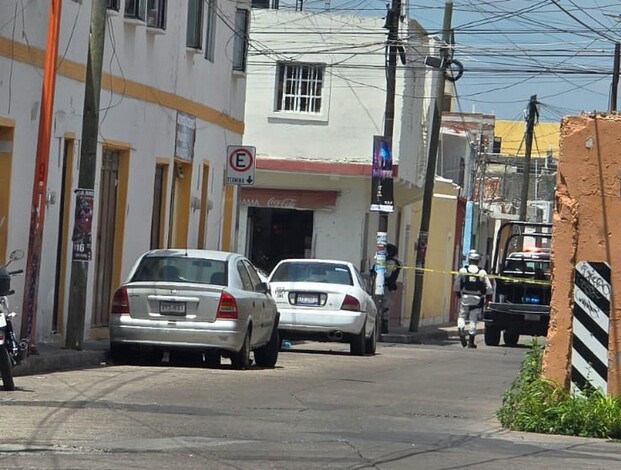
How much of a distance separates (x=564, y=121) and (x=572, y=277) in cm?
144

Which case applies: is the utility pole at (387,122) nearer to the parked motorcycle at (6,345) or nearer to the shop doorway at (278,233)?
the shop doorway at (278,233)

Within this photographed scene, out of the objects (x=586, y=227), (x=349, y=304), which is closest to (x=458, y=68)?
(x=349, y=304)

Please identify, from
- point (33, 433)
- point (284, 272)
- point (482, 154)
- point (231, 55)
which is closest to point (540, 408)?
point (33, 433)

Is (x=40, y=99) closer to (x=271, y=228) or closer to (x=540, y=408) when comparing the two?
(x=540, y=408)

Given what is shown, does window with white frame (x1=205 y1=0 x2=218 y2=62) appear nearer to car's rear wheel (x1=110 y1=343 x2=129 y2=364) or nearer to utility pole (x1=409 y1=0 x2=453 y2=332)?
utility pole (x1=409 y1=0 x2=453 y2=332)

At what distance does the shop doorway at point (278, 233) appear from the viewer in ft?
127

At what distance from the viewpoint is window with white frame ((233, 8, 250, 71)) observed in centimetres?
3030

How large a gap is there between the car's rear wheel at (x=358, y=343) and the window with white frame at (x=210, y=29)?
7166 mm

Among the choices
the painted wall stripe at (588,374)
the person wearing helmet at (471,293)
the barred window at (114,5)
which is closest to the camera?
the painted wall stripe at (588,374)

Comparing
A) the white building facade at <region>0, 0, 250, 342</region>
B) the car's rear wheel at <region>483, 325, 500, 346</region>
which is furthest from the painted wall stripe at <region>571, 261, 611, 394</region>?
the car's rear wheel at <region>483, 325, 500, 346</region>

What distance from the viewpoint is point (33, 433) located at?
10.6 metres

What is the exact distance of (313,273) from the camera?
2397 centimetres

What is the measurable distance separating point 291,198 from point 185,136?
11969 millimetres

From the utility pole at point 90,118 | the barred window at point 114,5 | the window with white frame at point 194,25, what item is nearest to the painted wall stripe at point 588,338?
the utility pole at point 90,118
